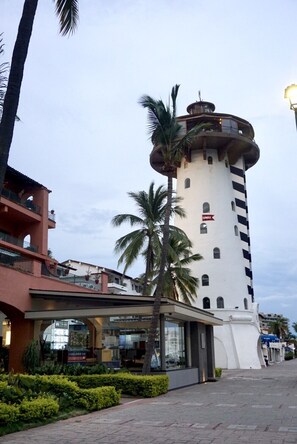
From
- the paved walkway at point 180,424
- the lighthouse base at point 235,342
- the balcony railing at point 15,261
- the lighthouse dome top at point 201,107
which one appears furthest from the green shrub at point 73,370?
the lighthouse dome top at point 201,107

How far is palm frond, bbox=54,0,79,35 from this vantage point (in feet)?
36.3

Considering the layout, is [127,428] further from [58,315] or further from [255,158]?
[255,158]

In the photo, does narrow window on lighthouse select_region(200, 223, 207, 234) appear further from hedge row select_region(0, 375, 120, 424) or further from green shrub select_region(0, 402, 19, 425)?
green shrub select_region(0, 402, 19, 425)

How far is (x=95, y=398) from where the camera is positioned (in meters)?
13.2

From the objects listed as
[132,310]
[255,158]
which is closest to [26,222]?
[132,310]

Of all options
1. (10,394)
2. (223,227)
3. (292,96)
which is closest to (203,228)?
(223,227)

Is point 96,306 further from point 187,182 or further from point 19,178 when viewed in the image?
point 187,182

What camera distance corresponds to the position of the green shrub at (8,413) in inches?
394

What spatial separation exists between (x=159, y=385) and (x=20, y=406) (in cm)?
775

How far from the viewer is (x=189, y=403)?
15.1 m

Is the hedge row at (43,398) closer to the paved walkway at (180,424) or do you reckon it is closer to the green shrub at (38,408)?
the green shrub at (38,408)

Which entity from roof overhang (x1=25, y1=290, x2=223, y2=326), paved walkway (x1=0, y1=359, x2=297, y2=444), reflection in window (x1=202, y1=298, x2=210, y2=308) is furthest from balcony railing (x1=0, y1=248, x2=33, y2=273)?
reflection in window (x1=202, y1=298, x2=210, y2=308)

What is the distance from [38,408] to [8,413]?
100 cm

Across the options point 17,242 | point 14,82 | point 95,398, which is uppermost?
point 17,242
